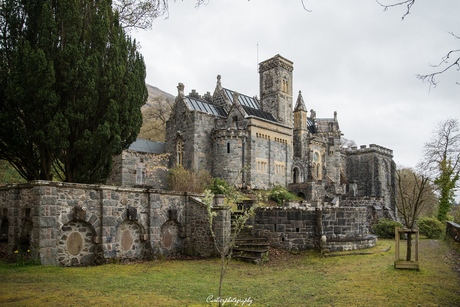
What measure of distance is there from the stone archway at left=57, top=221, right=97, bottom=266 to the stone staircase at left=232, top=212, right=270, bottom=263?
5.79 metres

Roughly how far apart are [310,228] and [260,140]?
18713 mm

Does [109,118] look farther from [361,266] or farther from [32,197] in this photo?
[361,266]

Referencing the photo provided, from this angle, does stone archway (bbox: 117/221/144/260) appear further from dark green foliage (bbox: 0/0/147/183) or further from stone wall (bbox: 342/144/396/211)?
stone wall (bbox: 342/144/396/211)

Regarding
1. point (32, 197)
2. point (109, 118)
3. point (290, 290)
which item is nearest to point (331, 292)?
point (290, 290)

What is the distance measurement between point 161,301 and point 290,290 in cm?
357

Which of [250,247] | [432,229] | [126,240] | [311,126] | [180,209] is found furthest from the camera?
[311,126]

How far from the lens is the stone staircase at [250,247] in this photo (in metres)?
14.5

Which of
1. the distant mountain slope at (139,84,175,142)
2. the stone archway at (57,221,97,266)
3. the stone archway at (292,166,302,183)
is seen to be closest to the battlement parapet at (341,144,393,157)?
the stone archway at (292,166,302,183)

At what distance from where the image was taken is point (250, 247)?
15273 mm

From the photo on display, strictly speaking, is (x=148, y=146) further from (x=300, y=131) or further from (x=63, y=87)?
(x=63, y=87)

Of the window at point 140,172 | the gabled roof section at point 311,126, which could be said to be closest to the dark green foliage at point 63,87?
the window at point 140,172

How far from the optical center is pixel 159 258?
14.5m

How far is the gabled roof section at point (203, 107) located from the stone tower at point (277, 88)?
21.3 ft

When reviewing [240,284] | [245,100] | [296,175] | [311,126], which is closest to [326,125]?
[311,126]
